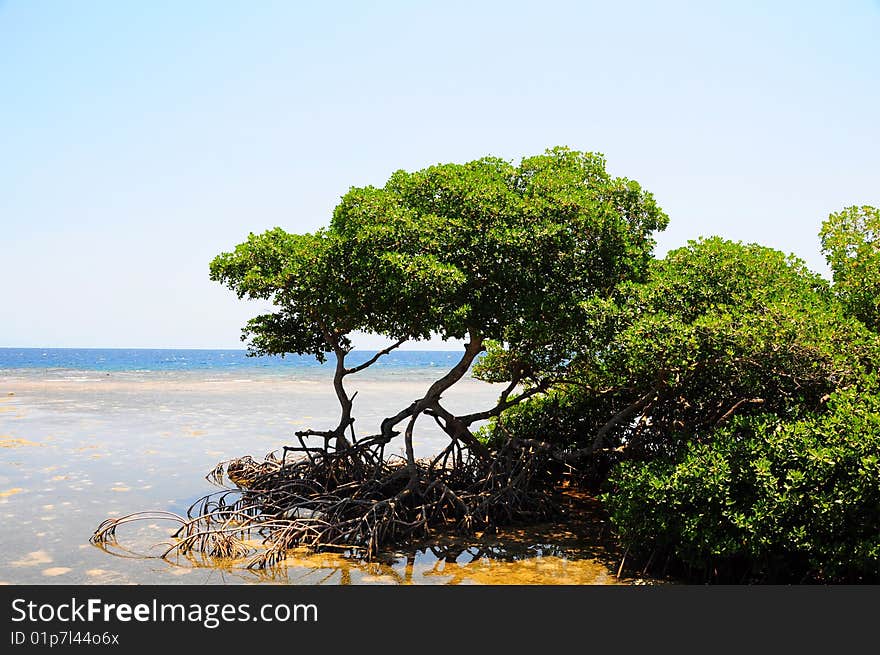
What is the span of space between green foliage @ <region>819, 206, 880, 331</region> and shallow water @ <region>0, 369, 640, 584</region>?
4.94 m

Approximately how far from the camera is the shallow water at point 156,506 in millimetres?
9648

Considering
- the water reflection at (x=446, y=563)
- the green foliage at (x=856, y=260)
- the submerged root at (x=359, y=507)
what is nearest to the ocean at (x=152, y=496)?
the water reflection at (x=446, y=563)

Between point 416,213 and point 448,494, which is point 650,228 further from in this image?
point 448,494

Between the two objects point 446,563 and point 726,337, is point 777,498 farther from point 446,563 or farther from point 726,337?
point 446,563

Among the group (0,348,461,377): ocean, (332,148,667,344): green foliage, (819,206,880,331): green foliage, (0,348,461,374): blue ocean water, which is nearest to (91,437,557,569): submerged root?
(332,148,667,344): green foliage

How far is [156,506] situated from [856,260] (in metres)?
12.4

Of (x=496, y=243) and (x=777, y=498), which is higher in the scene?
(x=496, y=243)

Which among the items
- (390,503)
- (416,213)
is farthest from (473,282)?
(390,503)

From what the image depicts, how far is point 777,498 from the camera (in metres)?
7.98

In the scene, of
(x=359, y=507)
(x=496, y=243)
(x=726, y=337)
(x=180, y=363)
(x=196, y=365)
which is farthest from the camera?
(x=180, y=363)

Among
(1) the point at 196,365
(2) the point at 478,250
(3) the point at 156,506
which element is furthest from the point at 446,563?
(1) the point at 196,365

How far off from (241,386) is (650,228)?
43764 mm

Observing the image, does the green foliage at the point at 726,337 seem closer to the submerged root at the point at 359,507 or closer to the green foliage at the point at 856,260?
the green foliage at the point at 856,260

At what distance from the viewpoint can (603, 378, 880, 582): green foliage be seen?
7.81 meters
